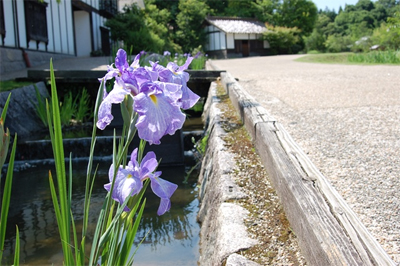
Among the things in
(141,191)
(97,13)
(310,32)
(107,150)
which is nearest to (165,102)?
(141,191)

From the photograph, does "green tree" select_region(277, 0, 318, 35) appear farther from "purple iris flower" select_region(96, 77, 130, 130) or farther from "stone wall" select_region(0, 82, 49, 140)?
"purple iris flower" select_region(96, 77, 130, 130)

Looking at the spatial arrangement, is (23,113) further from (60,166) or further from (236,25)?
(236,25)

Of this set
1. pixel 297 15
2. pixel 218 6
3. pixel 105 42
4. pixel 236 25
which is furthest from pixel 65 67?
pixel 218 6

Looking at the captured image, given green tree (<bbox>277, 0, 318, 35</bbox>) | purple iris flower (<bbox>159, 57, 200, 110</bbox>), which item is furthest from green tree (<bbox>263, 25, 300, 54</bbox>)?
purple iris flower (<bbox>159, 57, 200, 110</bbox>)

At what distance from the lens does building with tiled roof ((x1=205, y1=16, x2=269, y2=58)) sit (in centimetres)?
3080

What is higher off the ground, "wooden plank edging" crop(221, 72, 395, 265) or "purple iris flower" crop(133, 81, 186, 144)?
"purple iris flower" crop(133, 81, 186, 144)

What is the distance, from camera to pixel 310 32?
114 ft

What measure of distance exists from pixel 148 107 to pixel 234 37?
3122 centimetres

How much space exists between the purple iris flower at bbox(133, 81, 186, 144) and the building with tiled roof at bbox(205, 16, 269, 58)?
29967mm

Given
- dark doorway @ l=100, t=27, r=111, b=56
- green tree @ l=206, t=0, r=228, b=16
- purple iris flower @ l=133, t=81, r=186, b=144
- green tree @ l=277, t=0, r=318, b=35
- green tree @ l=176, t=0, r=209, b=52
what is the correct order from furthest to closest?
green tree @ l=206, t=0, r=228, b=16 < green tree @ l=277, t=0, r=318, b=35 < green tree @ l=176, t=0, r=209, b=52 < dark doorway @ l=100, t=27, r=111, b=56 < purple iris flower @ l=133, t=81, r=186, b=144

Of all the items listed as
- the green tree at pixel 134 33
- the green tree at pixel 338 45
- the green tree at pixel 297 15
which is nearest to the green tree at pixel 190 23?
the green tree at pixel 297 15

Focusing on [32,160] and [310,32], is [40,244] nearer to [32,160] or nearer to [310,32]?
[32,160]

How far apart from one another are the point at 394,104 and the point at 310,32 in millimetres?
32431

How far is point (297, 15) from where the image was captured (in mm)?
33906
